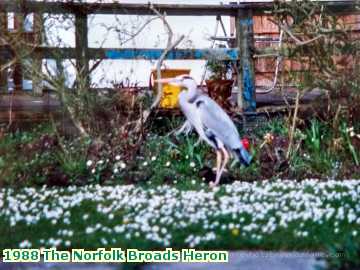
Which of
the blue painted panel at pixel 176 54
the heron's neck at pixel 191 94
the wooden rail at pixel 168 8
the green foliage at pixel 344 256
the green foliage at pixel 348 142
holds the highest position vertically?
the wooden rail at pixel 168 8

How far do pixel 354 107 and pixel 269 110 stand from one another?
1337 millimetres

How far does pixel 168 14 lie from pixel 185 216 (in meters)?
4.17

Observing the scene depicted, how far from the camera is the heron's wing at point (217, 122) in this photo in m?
6.31

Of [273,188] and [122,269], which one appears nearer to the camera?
[122,269]

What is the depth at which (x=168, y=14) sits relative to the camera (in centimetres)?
895

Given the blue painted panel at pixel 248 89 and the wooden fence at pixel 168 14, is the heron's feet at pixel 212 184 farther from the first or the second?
the blue painted panel at pixel 248 89

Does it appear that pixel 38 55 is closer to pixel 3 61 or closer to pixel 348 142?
pixel 3 61

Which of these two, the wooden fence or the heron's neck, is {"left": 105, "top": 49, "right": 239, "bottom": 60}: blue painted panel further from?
the heron's neck

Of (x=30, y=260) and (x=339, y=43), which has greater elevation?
(x=339, y=43)

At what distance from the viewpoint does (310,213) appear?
5.34m

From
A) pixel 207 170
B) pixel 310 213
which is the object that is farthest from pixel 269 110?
pixel 310 213

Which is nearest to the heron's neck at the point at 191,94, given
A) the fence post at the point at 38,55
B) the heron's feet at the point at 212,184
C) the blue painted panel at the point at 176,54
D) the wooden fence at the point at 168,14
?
the heron's feet at the point at 212,184

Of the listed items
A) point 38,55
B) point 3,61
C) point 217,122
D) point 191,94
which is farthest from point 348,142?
point 3,61

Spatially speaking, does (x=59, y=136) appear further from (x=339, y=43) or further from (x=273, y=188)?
(x=339, y=43)
